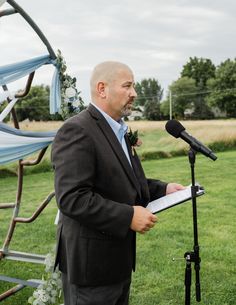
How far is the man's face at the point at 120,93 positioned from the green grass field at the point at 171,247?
255 cm

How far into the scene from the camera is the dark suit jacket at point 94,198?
2287mm

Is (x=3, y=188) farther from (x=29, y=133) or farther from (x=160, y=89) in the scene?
(x=160, y=89)

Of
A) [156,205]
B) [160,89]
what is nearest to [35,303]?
[156,205]

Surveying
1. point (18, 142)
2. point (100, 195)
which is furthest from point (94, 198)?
point (18, 142)

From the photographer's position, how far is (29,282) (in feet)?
13.7

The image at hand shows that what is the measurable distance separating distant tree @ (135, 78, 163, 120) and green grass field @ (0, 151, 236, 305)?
171 feet

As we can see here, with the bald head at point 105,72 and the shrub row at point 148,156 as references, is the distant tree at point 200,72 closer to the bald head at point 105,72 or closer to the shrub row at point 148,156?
the shrub row at point 148,156

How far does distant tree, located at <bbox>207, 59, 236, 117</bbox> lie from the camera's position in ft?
208

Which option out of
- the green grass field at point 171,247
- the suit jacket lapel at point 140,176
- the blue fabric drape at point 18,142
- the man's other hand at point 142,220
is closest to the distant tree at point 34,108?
the green grass field at point 171,247

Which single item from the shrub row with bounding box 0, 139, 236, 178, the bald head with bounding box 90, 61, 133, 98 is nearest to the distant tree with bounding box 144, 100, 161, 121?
the shrub row with bounding box 0, 139, 236, 178

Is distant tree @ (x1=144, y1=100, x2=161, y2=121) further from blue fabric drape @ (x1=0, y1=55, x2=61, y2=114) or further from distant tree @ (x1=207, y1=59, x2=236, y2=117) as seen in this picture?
blue fabric drape @ (x1=0, y1=55, x2=61, y2=114)

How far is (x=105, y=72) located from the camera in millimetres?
2500

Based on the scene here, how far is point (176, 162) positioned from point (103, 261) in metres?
13.0

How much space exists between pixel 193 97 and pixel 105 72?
2771 inches
